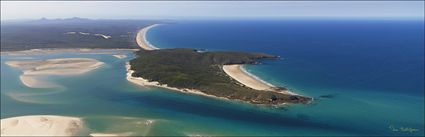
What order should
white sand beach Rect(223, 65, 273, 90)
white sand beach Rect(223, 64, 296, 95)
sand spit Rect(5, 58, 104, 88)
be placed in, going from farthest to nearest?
sand spit Rect(5, 58, 104, 88), white sand beach Rect(223, 65, 273, 90), white sand beach Rect(223, 64, 296, 95)

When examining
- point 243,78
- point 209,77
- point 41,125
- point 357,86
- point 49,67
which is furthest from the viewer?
point 49,67

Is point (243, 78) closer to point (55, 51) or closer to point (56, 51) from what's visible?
point (56, 51)

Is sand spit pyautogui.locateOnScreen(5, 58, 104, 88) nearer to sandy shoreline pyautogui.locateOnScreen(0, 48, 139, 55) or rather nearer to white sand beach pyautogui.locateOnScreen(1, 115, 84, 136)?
sandy shoreline pyautogui.locateOnScreen(0, 48, 139, 55)

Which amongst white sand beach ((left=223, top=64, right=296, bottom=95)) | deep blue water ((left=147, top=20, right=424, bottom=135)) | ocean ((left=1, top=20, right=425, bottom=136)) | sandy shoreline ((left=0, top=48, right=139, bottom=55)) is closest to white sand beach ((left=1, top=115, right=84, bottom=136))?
ocean ((left=1, top=20, right=425, bottom=136))

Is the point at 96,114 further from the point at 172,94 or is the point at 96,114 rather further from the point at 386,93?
the point at 386,93

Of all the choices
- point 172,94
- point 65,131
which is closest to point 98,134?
point 65,131

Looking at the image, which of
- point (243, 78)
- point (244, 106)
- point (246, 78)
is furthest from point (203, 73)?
point (244, 106)
